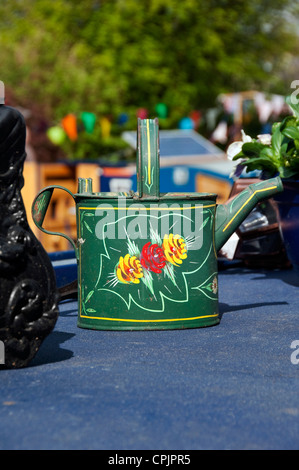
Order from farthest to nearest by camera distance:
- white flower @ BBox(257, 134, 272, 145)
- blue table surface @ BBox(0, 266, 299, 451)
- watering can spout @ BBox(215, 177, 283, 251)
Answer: white flower @ BBox(257, 134, 272, 145)
watering can spout @ BBox(215, 177, 283, 251)
blue table surface @ BBox(0, 266, 299, 451)

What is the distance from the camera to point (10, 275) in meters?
2.24

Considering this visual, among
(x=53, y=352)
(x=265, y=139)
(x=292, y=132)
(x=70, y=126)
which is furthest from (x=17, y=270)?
(x=70, y=126)

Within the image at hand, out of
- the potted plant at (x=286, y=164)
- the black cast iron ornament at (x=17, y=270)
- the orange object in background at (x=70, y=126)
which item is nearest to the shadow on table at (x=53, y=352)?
the black cast iron ornament at (x=17, y=270)

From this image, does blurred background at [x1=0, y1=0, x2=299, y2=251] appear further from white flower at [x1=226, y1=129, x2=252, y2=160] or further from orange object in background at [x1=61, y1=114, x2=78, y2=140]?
white flower at [x1=226, y1=129, x2=252, y2=160]

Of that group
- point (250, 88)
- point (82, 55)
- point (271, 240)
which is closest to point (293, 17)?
point (250, 88)

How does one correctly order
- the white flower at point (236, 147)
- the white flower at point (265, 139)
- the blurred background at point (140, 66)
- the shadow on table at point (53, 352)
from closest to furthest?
1. the shadow on table at point (53, 352)
2. the white flower at point (265, 139)
3. the white flower at point (236, 147)
4. the blurred background at point (140, 66)

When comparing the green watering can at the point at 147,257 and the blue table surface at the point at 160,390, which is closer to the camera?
the blue table surface at the point at 160,390

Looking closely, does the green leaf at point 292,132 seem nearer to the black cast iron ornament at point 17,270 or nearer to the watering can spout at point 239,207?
the watering can spout at point 239,207

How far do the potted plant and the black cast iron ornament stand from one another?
1.32 m

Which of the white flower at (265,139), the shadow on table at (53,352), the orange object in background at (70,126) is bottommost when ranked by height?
the orange object in background at (70,126)

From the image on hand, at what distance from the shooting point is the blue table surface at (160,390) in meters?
1.72

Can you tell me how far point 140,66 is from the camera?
26.4 meters

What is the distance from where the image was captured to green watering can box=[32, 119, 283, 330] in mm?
2846

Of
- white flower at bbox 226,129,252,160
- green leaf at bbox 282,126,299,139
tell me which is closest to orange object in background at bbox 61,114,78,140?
white flower at bbox 226,129,252,160
